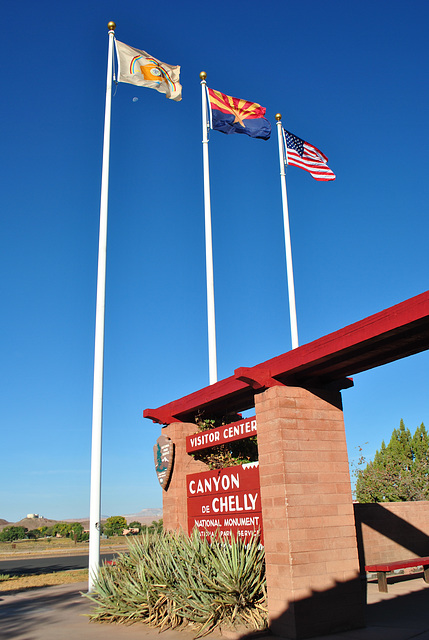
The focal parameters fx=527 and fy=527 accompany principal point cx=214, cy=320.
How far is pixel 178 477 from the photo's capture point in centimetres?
1213

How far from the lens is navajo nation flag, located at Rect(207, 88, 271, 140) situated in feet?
55.8

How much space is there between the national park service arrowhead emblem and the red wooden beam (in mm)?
2366

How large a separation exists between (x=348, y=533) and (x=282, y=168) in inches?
529

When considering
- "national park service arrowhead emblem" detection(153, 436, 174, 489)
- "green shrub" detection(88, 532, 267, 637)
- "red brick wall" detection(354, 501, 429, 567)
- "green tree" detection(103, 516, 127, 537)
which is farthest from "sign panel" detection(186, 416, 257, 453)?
"green tree" detection(103, 516, 127, 537)

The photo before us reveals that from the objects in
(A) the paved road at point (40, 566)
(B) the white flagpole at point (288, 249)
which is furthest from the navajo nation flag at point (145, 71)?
(A) the paved road at point (40, 566)

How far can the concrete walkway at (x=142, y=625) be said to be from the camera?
761cm

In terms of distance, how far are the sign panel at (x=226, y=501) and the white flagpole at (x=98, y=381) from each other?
2409 mm

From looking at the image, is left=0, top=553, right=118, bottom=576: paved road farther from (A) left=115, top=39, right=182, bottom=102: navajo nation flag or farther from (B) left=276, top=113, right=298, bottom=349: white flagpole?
(A) left=115, top=39, right=182, bottom=102: navajo nation flag

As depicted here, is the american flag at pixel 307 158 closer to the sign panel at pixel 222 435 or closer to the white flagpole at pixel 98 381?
the white flagpole at pixel 98 381

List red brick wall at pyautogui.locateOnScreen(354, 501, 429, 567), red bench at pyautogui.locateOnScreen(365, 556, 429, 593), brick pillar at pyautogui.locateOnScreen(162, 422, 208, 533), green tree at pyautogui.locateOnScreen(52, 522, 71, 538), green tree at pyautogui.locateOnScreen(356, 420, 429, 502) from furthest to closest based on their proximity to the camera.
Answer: green tree at pyautogui.locateOnScreen(52, 522, 71, 538), green tree at pyautogui.locateOnScreen(356, 420, 429, 502), red brick wall at pyautogui.locateOnScreen(354, 501, 429, 567), brick pillar at pyautogui.locateOnScreen(162, 422, 208, 533), red bench at pyautogui.locateOnScreen(365, 556, 429, 593)

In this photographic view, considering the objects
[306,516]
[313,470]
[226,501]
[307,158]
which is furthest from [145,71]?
[306,516]

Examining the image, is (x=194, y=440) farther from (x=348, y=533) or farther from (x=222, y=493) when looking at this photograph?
(x=348, y=533)

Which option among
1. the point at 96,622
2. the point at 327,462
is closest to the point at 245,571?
the point at 327,462

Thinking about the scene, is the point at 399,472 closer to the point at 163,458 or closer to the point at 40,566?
the point at 40,566
